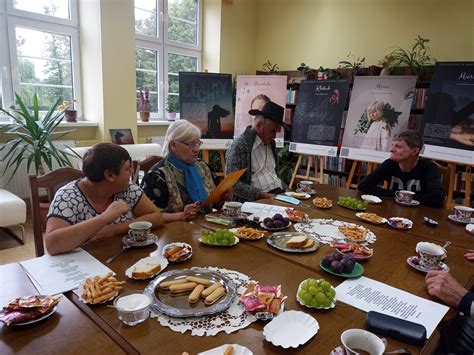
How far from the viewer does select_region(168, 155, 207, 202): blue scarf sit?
1896 millimetres

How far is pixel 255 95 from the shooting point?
13.5 feet

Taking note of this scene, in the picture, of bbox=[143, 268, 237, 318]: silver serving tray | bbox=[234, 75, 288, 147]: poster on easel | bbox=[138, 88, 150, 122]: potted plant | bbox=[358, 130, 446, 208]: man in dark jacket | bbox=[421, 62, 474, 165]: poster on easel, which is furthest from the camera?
bbox=[138, 88, 150, 122]: potted plant

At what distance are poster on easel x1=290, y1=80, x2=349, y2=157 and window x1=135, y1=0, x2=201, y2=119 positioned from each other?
1.98 metres

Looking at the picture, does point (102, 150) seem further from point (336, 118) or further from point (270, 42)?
point (270, 42)

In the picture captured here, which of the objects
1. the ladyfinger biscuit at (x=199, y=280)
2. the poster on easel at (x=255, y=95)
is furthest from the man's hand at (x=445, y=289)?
the poster on easel at (x=255, y=95)

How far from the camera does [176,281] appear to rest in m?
0.99

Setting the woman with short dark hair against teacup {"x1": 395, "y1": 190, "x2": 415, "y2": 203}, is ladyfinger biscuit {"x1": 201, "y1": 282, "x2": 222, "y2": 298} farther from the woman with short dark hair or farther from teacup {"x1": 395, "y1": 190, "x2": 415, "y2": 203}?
teacup {"x1": 395, "y1": 190, "x2": 415, "y2": 203}

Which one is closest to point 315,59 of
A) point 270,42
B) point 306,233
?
point 270,42

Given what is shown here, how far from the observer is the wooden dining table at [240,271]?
756 millimetres

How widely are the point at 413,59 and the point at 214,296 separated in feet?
13.5

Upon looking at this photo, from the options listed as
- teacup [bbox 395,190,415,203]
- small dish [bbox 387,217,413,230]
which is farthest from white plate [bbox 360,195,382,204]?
small dish [bbox 387,217,413,230]

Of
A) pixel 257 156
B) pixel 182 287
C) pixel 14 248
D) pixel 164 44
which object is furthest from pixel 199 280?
pixel 164 44

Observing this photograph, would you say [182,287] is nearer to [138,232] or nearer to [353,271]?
[138,232]

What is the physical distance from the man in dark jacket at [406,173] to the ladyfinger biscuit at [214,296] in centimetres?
168
